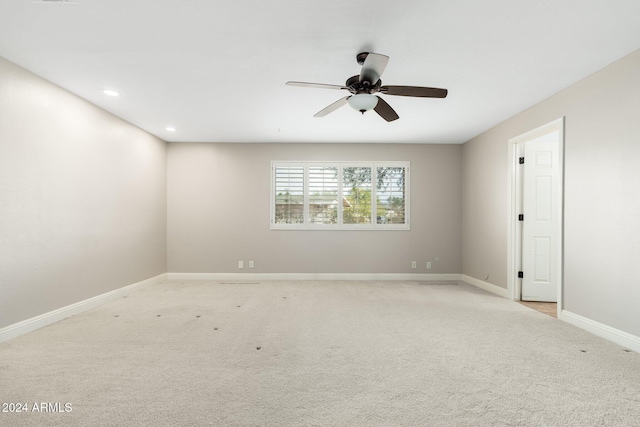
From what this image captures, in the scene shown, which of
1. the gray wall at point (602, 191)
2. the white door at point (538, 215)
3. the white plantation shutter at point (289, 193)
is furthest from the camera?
the white plantation shutter at point (289, 193)

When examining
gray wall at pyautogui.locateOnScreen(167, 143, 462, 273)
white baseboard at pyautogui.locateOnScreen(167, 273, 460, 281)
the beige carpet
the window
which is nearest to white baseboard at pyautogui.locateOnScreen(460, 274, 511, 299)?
white baseboard at pyautogui.locateOnScreen(167, 273, 460, 281)

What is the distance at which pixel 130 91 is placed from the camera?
3.48 m

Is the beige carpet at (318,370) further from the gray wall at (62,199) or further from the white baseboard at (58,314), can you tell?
the gray wall at (62,199)

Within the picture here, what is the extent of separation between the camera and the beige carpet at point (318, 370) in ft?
5.69

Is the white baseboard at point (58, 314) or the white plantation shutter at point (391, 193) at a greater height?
the white plantation shutter at point (391, 193)

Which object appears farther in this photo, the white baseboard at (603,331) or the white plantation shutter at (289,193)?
the white plantation shutter at (289,193)

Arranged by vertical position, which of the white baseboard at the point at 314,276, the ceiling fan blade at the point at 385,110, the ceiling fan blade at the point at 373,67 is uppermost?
the ceiling fan blade at the point at 373,67

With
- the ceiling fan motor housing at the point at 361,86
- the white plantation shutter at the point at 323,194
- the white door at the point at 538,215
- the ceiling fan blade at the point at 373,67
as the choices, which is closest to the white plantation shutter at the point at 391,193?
the white plantation shutter at the point at 323,194

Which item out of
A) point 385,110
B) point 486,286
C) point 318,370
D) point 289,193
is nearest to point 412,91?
point 385,110

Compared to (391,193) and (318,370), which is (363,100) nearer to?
(318,370)

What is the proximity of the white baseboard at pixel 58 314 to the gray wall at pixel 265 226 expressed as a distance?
4.63 ft

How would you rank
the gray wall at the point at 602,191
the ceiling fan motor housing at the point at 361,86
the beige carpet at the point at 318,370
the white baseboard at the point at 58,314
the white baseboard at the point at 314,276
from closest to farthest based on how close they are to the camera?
1. the beige carpet at the point at 318,370
2. the ceiling fan motor housing at the point at 361,86
3. the gray wall at the point at 602,191
4. the white baseboard at the point at 58,314
5. the white baseboard at the point at 314,276

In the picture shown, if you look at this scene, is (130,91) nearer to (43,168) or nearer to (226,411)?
(43,168)

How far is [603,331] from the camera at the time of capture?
289cm
